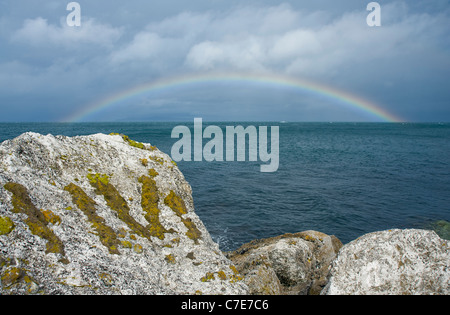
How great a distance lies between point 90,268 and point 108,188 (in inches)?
112

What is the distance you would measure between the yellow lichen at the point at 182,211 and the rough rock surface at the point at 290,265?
219cm

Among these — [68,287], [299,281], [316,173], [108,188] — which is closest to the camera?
[68,287]

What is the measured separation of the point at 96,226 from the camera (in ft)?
21.8

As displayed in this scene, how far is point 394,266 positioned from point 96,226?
22.6 feet

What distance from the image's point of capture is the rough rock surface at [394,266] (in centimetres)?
611

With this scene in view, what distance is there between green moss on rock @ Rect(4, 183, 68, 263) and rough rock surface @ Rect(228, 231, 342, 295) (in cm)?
523

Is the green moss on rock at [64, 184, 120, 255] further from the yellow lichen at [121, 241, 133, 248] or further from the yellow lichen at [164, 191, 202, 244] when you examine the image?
the yellow lichen at [164, 191, 202, 244]

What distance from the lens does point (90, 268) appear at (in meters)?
5.64

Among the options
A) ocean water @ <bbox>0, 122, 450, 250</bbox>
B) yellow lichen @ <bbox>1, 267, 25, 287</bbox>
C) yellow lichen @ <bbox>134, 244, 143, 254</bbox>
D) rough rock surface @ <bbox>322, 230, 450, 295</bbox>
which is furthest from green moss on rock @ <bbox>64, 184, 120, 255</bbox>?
ocean water @ <bbox>0, 122, 450, 250</bbox>

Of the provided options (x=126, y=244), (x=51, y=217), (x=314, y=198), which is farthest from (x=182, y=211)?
(x=314, y=198)

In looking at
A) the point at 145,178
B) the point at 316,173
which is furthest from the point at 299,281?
the point at 316,173

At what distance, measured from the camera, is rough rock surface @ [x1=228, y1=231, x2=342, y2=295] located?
875 centimetres

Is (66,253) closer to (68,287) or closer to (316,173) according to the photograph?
(68,287)
